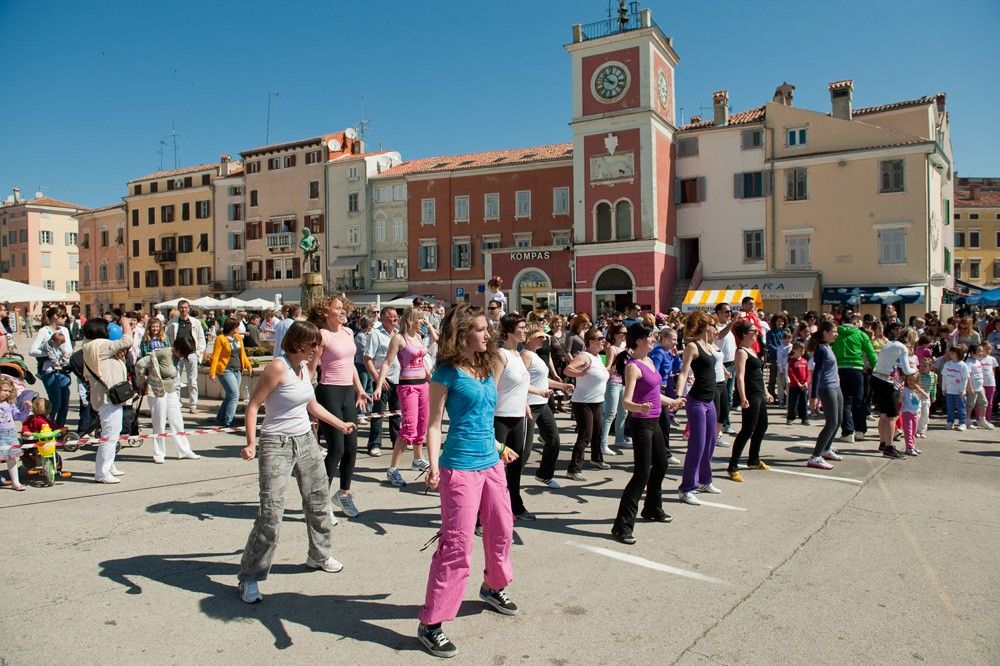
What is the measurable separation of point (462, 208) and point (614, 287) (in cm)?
1286

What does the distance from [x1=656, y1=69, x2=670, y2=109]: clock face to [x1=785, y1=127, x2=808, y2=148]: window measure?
6.32 metres

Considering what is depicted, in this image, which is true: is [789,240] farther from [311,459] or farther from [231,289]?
[231,289]

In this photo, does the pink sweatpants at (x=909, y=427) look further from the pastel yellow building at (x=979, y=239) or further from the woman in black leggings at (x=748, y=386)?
the pastel yellow building at (x=979, y=239)

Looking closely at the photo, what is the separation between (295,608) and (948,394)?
11353mm

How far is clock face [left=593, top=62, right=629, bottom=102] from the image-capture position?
37.4 meters

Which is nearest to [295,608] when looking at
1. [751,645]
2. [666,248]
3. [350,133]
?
[751,645]

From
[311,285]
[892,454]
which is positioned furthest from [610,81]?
[892,454]

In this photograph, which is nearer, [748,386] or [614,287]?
[748,386]

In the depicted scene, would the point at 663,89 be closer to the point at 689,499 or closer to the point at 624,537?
the point at 689,499

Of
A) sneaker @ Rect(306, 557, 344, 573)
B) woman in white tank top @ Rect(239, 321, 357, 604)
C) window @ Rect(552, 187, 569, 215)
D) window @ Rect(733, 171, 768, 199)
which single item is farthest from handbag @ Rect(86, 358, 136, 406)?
window @ Rect(552, 187, 569, 215)

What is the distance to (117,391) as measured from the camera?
8.19 meters

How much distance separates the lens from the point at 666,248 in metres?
38.4

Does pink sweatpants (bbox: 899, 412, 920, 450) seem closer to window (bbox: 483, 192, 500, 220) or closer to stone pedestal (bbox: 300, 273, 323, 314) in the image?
stone pedestal (bbox: 300, 273, 323, 314)

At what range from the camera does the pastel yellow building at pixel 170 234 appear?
5794 cm
